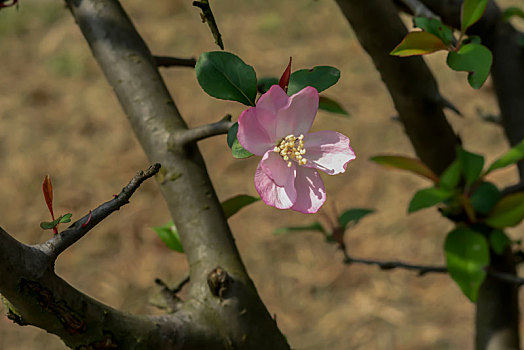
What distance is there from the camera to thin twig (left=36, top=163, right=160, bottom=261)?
391mm

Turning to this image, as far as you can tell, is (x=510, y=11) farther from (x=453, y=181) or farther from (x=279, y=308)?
(x=279, y=308)

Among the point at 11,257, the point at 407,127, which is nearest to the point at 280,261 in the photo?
the point at 407,127

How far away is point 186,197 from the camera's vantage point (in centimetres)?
59

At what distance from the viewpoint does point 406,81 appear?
0.71 meters

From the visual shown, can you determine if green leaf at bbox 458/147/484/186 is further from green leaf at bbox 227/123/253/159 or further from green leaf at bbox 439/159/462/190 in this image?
green leaf at bbox 227/123/253/159

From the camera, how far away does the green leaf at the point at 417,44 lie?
1.74 ft

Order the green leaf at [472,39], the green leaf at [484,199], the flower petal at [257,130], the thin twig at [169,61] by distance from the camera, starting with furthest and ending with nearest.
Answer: the green leaf at [484,199] → the thin twig at [169,61] → the green leaf at [472,39] → the flower petal at [257,130]

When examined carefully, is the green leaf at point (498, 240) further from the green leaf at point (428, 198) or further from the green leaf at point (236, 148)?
the green leaf at point (236, 148)

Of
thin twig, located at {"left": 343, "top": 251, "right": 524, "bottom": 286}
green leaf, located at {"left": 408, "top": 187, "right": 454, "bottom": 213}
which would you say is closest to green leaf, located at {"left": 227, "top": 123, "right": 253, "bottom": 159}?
green leaf, located at {"left": 408, "top": 187, "right": 454, "bottom": 213}

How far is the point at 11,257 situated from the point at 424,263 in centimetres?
169

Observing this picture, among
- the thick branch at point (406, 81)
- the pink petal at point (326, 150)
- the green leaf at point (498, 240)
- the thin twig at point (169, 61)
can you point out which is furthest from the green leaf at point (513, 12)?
the pink petal at point (326, 150)

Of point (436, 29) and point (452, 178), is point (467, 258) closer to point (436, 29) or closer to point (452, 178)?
point (452, 178)

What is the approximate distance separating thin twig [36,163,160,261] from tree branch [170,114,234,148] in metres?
0.10

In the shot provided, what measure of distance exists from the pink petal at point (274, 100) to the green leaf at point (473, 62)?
0.19 m
